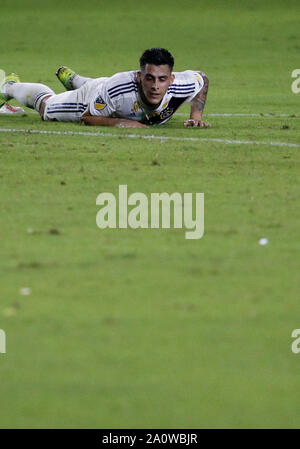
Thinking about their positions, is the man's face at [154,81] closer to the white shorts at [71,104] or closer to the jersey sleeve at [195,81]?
the jersey sleeve at [195,81]

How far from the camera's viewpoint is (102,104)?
12406mm

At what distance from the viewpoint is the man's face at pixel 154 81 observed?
12070mm

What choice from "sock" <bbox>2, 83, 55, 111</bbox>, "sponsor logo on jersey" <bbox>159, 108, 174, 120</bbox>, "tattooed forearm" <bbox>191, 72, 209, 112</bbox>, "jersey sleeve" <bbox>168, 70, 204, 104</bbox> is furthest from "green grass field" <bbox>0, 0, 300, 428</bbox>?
"sock" <bbox>2, 83, 55, 111</bbox>

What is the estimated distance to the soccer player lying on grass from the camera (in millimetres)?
12141

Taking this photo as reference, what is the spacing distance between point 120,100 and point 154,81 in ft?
1.39

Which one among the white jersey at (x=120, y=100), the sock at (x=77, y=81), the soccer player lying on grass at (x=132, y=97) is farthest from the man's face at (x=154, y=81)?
the sock at (x=77, y=81)

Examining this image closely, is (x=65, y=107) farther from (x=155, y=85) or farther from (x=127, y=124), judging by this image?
(x=155, y=85)

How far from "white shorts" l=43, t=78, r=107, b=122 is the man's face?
2.69 feet

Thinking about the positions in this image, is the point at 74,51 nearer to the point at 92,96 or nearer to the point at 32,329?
the point at 92,96

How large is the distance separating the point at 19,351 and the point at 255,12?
26000mm

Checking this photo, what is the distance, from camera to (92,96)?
12.7 meters

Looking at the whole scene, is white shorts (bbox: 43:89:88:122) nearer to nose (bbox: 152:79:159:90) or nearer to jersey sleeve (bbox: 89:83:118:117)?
jersey sleeve (bbox: 89:83:118:117)

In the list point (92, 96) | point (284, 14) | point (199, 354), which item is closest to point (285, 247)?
point (199, 354)

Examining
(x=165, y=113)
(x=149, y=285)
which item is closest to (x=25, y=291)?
(x=149, y=285)
